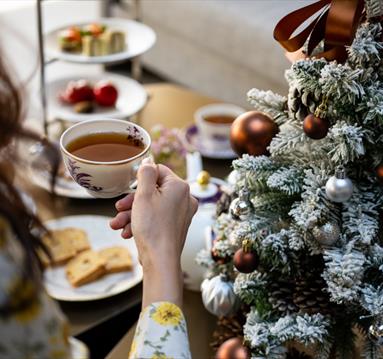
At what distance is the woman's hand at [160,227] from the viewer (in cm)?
86

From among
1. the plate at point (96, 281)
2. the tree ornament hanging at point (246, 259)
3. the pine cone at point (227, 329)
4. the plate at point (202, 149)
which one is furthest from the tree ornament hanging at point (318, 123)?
the plate at point (202, 149)

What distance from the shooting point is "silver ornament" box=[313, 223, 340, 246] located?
3.28 feet

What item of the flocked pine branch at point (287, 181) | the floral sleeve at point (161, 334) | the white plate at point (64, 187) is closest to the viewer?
the floral sleeve at point (161, 334)

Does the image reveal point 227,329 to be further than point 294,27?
Yes

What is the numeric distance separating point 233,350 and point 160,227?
0.35m

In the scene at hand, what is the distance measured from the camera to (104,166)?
3.13ft

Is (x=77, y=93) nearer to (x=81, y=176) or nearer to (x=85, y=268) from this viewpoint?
(x=85, y=268)

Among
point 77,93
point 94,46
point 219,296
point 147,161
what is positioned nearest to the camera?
point 147,161

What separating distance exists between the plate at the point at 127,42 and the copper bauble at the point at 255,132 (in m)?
0.90

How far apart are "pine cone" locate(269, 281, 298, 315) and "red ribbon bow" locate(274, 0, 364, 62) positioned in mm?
359

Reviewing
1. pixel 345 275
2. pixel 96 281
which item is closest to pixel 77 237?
pixel 96 281

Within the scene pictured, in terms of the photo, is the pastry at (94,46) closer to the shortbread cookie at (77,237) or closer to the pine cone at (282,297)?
the shortbread cookie at (77,237)

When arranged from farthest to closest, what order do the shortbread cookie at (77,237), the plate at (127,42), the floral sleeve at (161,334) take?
the plate at (127,42), the shortbread cookie at (77,237), the floral sleeve at (161,334)

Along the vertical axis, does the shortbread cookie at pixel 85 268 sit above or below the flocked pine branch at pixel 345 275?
below
